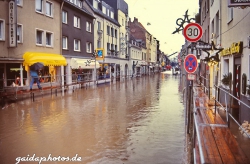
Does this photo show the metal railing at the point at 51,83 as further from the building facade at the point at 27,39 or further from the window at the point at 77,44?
the window at the point at 77,44

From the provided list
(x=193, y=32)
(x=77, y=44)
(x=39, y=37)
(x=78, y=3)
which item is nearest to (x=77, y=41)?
(x=77, y=44)

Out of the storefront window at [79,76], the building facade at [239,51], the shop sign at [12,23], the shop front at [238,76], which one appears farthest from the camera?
the storefront window at [79,76]

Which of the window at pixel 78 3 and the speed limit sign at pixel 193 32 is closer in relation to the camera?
the speed limit sign at pixel 193 32

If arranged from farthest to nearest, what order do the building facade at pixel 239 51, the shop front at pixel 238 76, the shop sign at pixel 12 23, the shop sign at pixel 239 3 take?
the shop sign at pixel 12 23 < the shop front at pixel 238 76 < the building facade at pixel 239 51 < the shop sign at pixel 239 3

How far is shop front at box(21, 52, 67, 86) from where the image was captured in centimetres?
2064

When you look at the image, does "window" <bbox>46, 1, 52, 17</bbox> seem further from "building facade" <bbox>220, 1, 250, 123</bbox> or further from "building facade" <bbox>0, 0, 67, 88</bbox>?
"building facade" <bbox>220, 1, 250, 123</bbox>

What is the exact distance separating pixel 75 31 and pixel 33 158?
25.9 meters

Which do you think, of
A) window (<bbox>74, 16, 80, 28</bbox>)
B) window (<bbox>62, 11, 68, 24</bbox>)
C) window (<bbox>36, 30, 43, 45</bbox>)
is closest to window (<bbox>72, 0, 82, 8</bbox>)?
window (<bbox>74, 16, 80, 28</bbox>)

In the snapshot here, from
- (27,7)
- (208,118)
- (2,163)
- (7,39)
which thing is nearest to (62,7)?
(27,7)

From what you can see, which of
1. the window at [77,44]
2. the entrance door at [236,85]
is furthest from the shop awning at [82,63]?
the entrance door at [236,85]

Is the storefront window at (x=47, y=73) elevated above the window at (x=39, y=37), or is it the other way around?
the window at (x=39, y=37)

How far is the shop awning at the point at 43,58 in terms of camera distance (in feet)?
67.3

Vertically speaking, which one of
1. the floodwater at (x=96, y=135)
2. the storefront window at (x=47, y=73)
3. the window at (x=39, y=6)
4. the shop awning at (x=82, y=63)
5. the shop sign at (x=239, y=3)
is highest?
the window at (x=39, y=6)

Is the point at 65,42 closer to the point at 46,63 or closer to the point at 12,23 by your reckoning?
the point at 46,63
